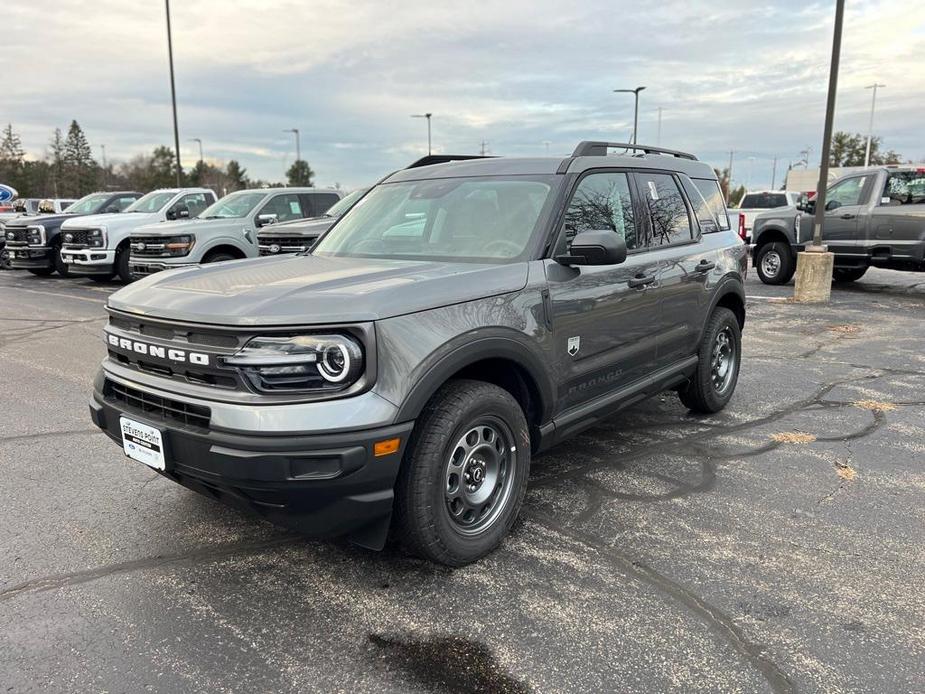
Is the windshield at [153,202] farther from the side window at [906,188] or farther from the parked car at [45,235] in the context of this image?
the side window at [906,188]

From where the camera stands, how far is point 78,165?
8175cm

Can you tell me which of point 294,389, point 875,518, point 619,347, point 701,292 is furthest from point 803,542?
point 294,389

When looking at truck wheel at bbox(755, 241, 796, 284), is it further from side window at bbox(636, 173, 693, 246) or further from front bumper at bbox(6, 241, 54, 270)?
front bumper at bbox(6, 241, 54, 270)

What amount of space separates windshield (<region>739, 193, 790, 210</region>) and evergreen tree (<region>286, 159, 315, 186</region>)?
270ft

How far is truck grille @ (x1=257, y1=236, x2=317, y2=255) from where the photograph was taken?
10672mm

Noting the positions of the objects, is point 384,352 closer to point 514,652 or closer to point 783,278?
point 514,652

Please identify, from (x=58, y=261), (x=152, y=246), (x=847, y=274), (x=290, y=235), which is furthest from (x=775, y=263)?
(x=58, y=261)

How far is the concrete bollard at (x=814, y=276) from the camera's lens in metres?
11.6

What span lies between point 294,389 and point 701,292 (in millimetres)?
3339

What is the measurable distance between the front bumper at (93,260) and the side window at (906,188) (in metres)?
14.6

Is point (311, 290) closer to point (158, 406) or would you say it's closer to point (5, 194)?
point (158, 406)

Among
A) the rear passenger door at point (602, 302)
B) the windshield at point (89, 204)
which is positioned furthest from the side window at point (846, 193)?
the windshield at point (89, 204)

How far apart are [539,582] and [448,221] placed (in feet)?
6.63

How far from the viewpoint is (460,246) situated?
3.71 m
